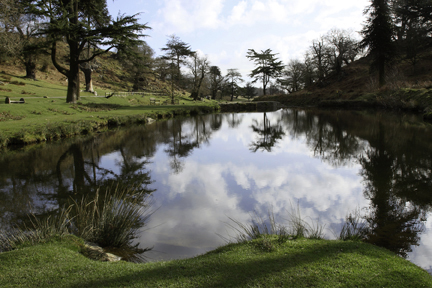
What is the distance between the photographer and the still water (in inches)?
194

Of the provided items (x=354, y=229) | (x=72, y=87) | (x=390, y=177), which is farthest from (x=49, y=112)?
(x=354, y=229)

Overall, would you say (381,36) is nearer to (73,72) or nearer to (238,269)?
(73,72)

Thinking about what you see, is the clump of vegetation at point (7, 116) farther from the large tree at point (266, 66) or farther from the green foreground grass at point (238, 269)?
the large tree at point (266, 66)

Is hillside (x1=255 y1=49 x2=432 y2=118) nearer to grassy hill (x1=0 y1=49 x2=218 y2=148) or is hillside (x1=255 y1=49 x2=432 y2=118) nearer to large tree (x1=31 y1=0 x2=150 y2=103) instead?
grassy hill (x1=0 y1=49 x2=218 y2=148)

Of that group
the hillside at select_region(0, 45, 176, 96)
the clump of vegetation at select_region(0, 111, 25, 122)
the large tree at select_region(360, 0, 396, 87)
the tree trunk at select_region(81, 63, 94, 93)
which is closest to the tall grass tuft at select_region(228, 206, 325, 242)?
the clump of vegetation at select_region(0, 111, 25, 122)

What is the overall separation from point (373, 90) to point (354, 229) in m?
38.1

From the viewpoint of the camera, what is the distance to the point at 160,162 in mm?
10695

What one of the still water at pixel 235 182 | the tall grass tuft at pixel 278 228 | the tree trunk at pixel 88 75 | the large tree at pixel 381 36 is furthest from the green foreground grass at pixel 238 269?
the large tree at pixel 381 36

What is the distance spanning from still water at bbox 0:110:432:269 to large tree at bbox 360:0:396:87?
25.2m

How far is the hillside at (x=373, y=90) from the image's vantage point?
25.1 metres

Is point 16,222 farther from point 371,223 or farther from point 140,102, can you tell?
point 140,102

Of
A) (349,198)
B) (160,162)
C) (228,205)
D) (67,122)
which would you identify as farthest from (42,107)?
(349,198)

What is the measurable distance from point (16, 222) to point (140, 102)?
1263 inches

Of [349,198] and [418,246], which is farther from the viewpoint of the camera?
[349,198]
